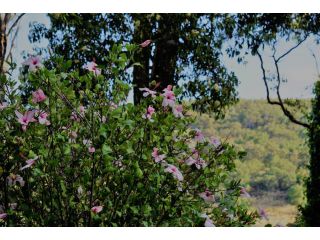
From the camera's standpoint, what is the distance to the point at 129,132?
2176 millimetres

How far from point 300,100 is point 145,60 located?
2.61 m

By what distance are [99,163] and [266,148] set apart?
Result: 337 inches

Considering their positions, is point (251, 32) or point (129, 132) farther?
point (251, 32)

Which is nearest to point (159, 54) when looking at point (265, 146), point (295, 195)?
point (295, 195)

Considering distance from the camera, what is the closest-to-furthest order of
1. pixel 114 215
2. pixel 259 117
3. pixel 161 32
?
pixel 114 215, pixel 161 32, pixel 259 117

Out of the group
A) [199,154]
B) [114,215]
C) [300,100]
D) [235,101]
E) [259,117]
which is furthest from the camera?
[259,117]

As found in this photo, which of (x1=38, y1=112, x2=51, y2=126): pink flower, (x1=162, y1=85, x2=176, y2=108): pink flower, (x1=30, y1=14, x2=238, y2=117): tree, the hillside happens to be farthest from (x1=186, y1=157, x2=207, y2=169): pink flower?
the hillside

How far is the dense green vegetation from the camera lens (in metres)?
9.05

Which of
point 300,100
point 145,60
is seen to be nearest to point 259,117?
point 300,100

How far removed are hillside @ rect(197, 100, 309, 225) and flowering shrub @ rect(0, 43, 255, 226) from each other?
6.09 meters

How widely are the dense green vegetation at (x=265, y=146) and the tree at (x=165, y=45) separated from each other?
8.44 feet

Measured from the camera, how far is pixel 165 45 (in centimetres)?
572

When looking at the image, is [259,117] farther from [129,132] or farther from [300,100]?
[129,132]

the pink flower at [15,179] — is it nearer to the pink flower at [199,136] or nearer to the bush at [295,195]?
the pink flower at [199,136]
